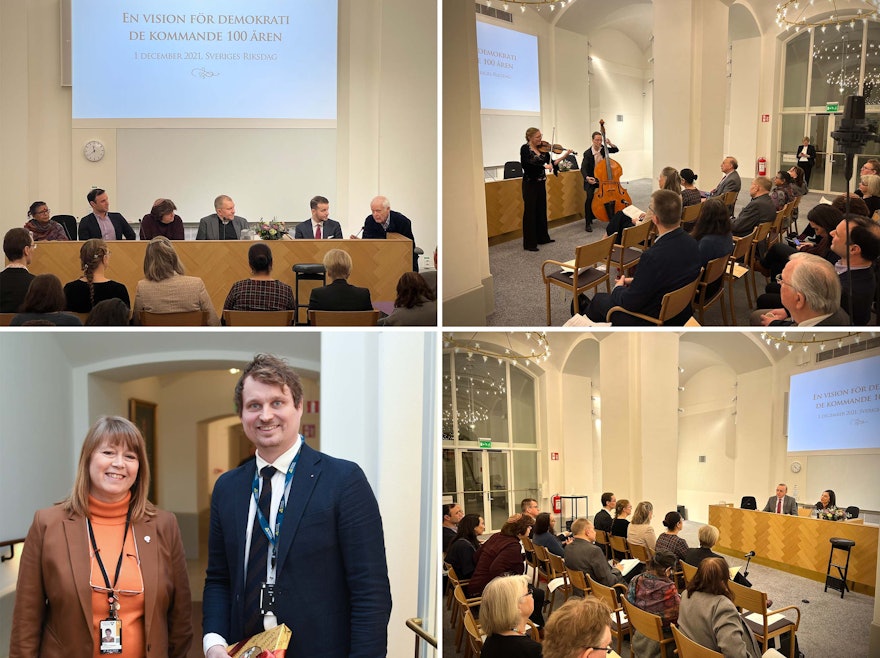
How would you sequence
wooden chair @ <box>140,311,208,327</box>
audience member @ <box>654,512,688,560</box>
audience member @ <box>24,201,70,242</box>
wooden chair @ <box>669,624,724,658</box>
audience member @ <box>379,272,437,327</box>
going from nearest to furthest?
wooden chair @ <box>669,624,724,658</box> < audience member @ <box>654,512,688,560</box> < audience member @ <box>379,272,437,327</box> < wooden chair @ <box>140,311,208,327</box> < audience member @ <box>24,201,70,242</box>

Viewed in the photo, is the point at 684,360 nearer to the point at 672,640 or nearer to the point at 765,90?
the point at 672,640

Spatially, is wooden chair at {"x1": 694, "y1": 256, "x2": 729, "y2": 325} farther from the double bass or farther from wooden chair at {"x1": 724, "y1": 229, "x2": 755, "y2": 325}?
the double bass

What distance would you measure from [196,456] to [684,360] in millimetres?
2257

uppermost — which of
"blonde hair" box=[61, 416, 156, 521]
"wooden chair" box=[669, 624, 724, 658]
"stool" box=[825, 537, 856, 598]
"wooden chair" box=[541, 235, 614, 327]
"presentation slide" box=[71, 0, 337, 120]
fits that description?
"presentation slide" box=[71, 0, 337, 120]

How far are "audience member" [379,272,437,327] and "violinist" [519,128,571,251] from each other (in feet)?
1.92

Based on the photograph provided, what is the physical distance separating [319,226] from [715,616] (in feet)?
16.1

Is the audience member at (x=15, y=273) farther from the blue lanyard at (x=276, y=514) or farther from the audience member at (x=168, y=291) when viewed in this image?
the blue lanyard at (x=276, y=514)

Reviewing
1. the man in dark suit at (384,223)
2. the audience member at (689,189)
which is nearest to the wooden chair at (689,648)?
the audience member at (689,189)

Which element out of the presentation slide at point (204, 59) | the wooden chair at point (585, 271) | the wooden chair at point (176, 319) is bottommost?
the wooden chair at point (176, 319)

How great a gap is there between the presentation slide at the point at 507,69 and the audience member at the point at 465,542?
1982 millimetres

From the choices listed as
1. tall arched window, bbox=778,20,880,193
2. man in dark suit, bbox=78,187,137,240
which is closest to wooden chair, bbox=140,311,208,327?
tall arched window, bbox=778,20,880,193

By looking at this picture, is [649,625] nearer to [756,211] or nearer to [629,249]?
[629,249]

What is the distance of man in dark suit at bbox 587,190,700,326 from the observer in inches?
158

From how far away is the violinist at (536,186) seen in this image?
173 inches
